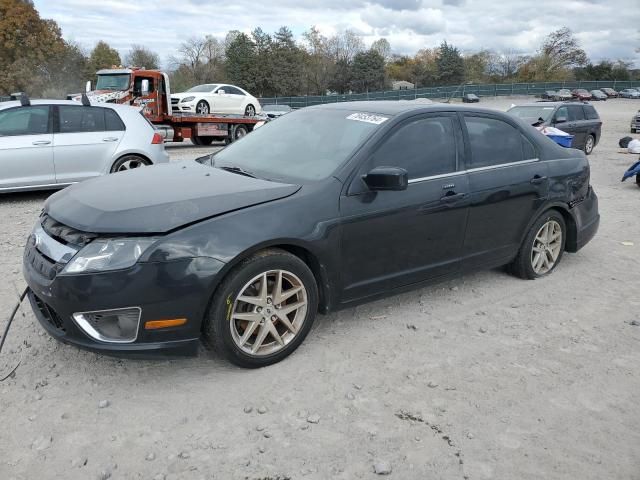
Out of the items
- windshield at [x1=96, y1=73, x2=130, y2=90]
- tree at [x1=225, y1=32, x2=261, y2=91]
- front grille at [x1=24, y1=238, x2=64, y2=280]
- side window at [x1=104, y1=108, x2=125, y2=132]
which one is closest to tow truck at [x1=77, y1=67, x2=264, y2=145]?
windshield at [x1=96, y1=73, x2=130, y2=90]

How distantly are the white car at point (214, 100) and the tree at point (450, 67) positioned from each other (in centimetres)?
6799

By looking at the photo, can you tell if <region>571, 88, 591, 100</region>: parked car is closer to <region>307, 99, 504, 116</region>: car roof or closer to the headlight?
<region>307, 99, 504, 116</region>: car roof

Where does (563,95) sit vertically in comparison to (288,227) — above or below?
above

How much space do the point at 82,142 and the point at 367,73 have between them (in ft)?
234

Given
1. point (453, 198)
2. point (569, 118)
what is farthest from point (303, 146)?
point (569, 118)

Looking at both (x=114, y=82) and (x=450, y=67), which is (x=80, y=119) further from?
(x=450, y=67)

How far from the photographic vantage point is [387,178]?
346cm

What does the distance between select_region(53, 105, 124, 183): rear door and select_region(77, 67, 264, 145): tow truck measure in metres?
6.64

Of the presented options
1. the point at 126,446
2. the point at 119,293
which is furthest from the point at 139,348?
the point at 126,446

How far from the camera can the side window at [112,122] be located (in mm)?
8555

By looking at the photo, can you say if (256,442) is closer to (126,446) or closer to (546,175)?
(126,446)

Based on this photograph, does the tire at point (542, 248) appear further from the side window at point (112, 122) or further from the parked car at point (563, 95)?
the parked car at point (563, 95)

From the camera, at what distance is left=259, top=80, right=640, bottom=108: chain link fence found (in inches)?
1927

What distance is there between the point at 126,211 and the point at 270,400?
134 cm
